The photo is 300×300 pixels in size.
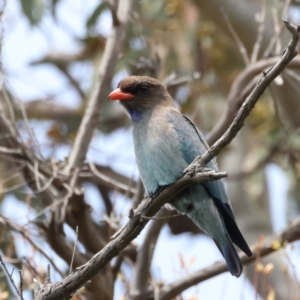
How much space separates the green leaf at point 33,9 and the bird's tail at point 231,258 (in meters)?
3.99

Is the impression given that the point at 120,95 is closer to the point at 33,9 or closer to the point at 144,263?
the point at 144,263

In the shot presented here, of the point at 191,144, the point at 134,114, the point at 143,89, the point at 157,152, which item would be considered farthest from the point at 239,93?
the point at 157,152

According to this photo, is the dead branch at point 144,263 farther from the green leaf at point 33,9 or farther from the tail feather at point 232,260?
the green leaf at point 33,9

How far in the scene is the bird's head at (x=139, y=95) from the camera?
506 cm

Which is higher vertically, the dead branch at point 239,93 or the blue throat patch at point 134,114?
the blue throat patch at point 134,114

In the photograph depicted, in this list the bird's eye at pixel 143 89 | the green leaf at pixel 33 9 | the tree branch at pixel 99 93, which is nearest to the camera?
the bird's eye at pixel 143 89

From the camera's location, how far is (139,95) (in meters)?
5.13

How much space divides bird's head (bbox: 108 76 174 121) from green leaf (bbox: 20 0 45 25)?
2.70 metres

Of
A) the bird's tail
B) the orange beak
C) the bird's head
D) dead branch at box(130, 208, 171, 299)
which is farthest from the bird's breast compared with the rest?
dead branch at box(130, 208, 171, 299)

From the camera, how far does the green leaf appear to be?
7434 mm

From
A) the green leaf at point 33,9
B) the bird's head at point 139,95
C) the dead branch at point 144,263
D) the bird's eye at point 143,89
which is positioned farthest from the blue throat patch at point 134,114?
the green leaf at point 33,9

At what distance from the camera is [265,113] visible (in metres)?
8.69

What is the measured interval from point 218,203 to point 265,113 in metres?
4.29

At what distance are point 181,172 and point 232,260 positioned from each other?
0.71m
